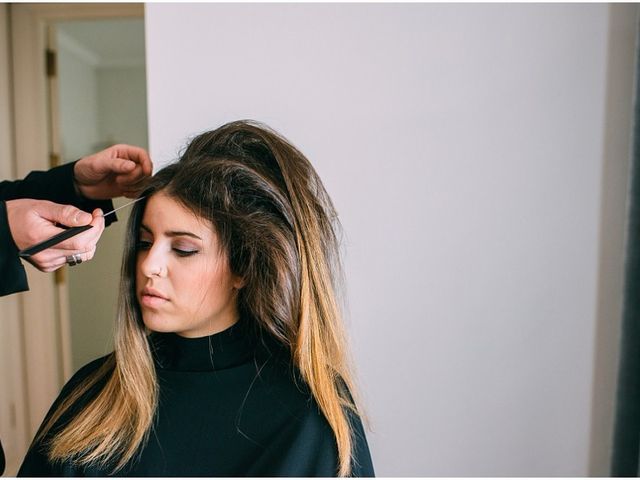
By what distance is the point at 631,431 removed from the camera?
1.05 m

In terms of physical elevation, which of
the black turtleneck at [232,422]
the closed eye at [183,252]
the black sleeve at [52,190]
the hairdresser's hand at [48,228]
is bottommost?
the black turtleneck at [232,422]

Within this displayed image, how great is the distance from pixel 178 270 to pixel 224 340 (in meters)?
0.15

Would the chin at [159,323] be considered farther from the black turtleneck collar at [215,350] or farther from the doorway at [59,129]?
the doorway at [59,129]

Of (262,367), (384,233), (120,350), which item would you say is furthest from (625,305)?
(120,350)

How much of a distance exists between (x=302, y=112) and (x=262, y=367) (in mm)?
548

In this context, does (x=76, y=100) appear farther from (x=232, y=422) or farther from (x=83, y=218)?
(x=232, y=422)

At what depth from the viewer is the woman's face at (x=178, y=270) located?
79 centimetres

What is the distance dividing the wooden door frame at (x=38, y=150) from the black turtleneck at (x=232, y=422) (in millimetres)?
1049

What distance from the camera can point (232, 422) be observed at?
31.6 inches

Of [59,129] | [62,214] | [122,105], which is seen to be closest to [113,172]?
[62,214]

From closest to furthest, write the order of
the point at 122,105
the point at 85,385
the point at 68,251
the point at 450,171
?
the point at 68,251
the point at 85,385
the point at 450,171
the point at 122,105

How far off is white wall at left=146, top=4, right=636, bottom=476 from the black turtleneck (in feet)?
1.03

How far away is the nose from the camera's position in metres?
0.77

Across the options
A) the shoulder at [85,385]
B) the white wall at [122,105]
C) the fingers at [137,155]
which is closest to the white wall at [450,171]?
the fingers at [137,155]
